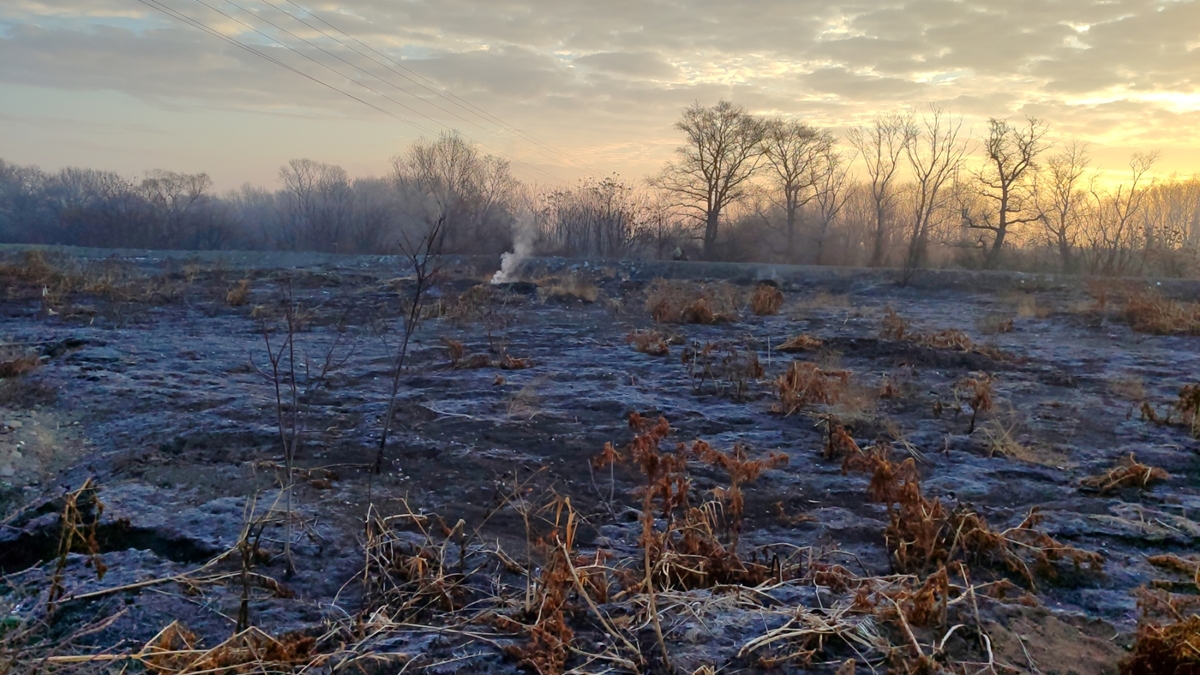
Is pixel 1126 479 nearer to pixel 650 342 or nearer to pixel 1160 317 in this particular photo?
pixel 650 342

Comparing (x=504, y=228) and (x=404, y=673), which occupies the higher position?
(x=504, y=228)

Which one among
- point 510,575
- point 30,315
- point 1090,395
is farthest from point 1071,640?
point 30,315

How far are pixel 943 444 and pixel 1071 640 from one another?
319cm

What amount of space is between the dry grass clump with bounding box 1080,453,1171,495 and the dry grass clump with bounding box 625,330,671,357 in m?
5.38

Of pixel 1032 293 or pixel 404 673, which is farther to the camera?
pixel 1032 293

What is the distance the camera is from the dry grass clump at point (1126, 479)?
5.22 m

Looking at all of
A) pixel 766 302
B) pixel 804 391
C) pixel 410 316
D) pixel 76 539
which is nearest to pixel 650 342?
pixel 804 391

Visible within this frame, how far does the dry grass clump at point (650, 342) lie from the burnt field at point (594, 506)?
0.23 feet

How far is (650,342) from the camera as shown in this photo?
409 inches

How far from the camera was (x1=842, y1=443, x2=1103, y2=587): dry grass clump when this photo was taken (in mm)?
3869

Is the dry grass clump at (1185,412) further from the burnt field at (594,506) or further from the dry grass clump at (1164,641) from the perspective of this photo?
the dry grass clump at (1164,641)

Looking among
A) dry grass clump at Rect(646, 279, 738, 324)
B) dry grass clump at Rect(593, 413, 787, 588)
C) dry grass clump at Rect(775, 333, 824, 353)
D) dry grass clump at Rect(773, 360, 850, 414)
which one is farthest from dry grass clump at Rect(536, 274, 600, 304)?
dry grass clump at Rect(593, 413, 787, 588)

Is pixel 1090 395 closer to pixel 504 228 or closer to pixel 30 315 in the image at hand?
pixel 30 315

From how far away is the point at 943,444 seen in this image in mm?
6258
